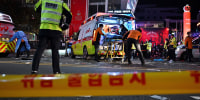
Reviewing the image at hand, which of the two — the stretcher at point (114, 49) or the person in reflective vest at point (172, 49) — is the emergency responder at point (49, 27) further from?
the person in reflective vest at point (172, 49)

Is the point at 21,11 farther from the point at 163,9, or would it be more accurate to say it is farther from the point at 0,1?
the point at 163,9

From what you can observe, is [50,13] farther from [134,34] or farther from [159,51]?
[159,51]

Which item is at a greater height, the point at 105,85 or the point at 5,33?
the point at 5,33

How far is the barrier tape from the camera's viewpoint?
6.73 feet

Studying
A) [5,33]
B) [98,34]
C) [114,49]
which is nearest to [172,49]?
[114,49]

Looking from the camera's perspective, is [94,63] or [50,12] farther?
[94,63]

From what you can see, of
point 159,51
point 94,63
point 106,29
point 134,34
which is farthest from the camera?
point 159,51

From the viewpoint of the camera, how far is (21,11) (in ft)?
98.9

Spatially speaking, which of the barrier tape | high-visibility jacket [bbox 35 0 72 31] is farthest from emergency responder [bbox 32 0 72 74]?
the barrier tape

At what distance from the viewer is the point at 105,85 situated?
81.6 inches

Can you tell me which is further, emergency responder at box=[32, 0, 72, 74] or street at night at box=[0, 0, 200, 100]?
emergency responder at box=[32, 0, 72, 74]

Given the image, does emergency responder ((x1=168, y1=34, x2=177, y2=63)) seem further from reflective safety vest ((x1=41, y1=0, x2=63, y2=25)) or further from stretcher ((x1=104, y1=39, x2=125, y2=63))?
reflective safety vest ((x1=41, y1=0, x2=63, y2=25))

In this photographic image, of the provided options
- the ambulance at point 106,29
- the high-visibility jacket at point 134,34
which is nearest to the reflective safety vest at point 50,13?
the high-visibility jacket at point 134,34

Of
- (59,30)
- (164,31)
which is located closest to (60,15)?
(59,30)
